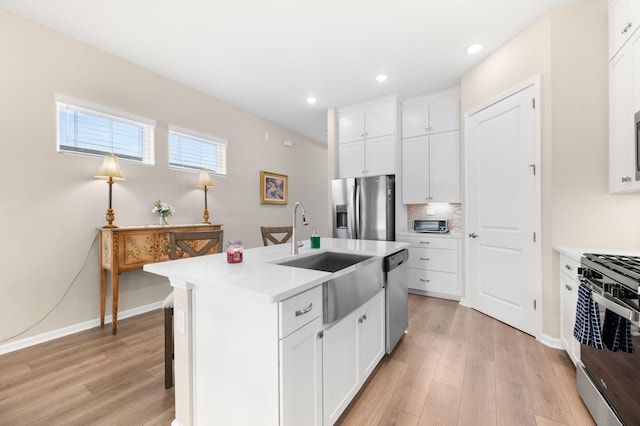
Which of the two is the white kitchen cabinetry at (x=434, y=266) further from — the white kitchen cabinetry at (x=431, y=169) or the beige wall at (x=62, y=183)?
the beige wall at (x=62, y=183)

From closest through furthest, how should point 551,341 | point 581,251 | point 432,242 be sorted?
point 581,251
point 551,341
point 432,242

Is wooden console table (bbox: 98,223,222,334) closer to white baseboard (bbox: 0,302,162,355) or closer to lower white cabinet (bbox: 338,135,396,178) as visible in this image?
white baseboard (bbox: 0,302,162,355)

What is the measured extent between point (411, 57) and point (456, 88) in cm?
111

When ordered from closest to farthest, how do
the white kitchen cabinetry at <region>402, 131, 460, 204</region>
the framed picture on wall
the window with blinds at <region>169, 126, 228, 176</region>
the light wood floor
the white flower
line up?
the light wood floor → the white flower → the window with blinds at <region>169, 126, 228, 176</region> → the white kitchen cabinetry at <region>402, 131, 460, 204</region> → the framed picture on wall

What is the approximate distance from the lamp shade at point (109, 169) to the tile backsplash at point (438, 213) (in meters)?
3.82

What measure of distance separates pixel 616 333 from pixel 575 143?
1.75 meters

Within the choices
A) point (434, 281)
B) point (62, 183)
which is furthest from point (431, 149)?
point (62, 183)

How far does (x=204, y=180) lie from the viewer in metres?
3.59

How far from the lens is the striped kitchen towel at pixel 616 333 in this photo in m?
1.14

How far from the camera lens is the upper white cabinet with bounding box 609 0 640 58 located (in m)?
1.73

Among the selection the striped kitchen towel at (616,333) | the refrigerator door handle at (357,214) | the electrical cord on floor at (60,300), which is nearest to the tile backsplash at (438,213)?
the refrigerator door handle at (357,214)

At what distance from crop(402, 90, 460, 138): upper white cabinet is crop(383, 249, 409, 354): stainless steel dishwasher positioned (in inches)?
89.5

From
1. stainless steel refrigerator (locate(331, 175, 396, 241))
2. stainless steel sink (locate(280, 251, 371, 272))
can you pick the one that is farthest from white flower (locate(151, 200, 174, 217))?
stainless steel refrigerator (locate(331, 175, 396, 241))

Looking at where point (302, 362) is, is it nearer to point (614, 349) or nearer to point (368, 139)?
point (614, 349)
